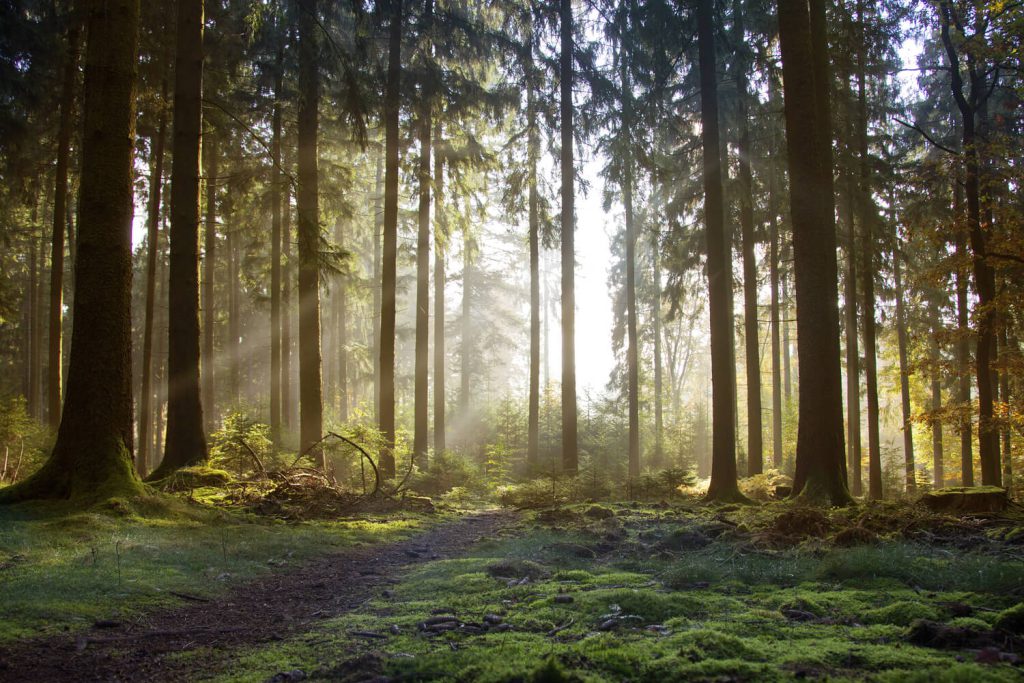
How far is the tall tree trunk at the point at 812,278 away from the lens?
33.1ft

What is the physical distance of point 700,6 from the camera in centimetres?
1445

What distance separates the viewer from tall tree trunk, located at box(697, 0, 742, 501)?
13227 millimetres

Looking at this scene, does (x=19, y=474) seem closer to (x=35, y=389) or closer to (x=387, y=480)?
(x=387, y=480)

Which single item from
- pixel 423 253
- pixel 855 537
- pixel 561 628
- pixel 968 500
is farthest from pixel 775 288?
pixel 561 628

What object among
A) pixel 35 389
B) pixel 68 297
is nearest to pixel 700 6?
pixel 35 389

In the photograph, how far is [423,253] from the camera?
776 inches

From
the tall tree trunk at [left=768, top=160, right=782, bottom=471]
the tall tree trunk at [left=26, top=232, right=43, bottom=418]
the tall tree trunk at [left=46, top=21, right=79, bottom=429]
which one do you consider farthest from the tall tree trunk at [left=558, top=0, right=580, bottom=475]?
the tall tree trunk at [left=26, top=232, right=43, bottom=418]

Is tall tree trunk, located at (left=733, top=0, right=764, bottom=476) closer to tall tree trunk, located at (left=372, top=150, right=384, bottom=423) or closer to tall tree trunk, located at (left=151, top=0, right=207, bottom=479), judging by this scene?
tall tree trunk, located at (left=372, top=150, right=384, bottom=423)

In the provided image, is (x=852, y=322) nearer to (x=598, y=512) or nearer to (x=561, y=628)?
(x=598, y=512)

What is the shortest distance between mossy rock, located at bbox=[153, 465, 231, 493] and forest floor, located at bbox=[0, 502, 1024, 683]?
3705 mm

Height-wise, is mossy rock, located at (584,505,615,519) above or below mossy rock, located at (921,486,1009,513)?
below

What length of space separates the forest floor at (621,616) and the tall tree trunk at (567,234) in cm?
1139

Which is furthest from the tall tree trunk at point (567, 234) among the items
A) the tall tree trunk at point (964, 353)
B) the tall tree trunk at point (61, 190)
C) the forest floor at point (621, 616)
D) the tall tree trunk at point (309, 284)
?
the tall tree trunk at point (61, 190)

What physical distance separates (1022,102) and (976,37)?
4.96 m
